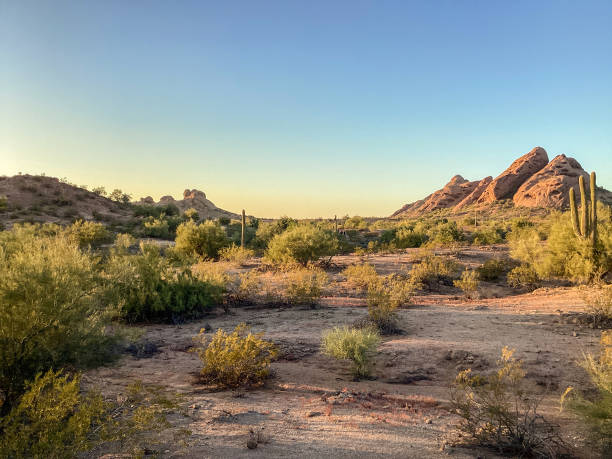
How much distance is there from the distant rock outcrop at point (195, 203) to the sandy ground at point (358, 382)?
62506 mm

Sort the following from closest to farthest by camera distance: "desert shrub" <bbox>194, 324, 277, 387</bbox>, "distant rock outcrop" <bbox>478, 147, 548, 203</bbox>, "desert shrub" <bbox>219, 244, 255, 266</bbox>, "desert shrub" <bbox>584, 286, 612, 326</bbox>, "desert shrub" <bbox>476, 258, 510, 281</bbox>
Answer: "desert shrub" <bbox>194, 324, 277, 387</bbox>, "desert shrub" <bbox>584, 286, 612, 326</bbox>, "desert shrub" <bbox>476, 258, 510, 281</bbox>, "desert shrub" <bbox>219, 244, 255, 266</bbox>, "distant rock outcrop" <bbox>478, 147, 548, 203</bbox>

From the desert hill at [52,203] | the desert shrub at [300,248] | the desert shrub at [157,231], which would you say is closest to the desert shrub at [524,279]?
the desert shrub at [300,248]

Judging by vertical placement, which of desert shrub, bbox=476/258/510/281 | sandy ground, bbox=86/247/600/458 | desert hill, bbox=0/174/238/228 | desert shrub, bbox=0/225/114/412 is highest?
desert hill, bbox=0/174/238/228

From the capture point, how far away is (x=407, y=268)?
1775 cm

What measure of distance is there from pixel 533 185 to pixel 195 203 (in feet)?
196

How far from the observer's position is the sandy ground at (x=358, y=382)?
4.03 metres

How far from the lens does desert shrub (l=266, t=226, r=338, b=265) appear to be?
690 inches

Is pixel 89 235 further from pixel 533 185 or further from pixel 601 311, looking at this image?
pixel 533 185

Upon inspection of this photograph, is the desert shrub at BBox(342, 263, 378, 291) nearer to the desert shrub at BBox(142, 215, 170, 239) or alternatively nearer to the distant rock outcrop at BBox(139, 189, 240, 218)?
the desert shrub at BBox(142, 215, 170, 239)

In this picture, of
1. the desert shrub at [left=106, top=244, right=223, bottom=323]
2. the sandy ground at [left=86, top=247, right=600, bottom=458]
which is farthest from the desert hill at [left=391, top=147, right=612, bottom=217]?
the desert shrub at [left=106, top=244, right=223, bottom=323]

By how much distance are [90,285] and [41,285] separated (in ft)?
3.58

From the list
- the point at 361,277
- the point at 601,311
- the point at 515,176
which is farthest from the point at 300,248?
the point at 515,176

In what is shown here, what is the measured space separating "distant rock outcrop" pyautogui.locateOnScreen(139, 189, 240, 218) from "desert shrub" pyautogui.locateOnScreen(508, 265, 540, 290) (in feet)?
195

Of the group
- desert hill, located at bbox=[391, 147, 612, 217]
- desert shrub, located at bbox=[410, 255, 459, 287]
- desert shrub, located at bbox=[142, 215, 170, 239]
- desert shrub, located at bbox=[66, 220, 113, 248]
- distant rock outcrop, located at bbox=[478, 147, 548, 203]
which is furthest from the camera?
distant rock outcrop, located at bbox=[478, 147, 548, 203]
